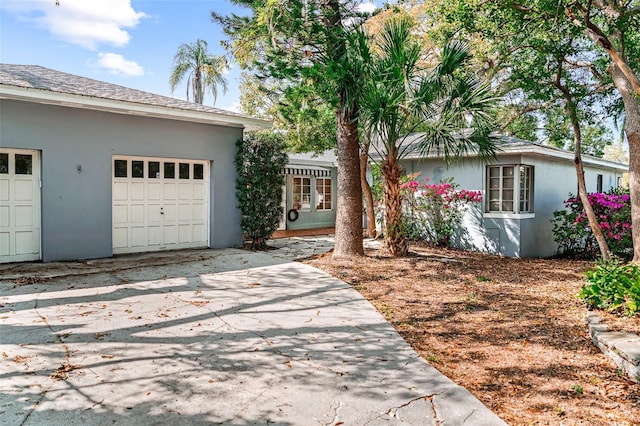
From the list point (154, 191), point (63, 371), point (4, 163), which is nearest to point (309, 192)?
point (154, 191)

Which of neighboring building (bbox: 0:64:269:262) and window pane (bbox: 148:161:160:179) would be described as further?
window pane (bbox: 148:161:160:179)

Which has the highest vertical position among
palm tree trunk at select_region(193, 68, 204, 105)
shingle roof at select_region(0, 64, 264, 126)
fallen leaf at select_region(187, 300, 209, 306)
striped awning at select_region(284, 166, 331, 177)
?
palm tree trunk at select_region(193, 68, 204, 105)

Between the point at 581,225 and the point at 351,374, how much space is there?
1053 cm

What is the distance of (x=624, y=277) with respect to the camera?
5590 millimetres

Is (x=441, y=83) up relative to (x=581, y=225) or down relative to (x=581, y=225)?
up

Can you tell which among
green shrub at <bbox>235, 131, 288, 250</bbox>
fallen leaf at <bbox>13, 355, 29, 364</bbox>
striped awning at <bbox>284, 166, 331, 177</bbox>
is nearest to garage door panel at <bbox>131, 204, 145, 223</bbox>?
green shrub at <bbox>235, 131, 288, 250</bbox>

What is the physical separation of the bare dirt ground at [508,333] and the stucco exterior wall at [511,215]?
242 centimetres

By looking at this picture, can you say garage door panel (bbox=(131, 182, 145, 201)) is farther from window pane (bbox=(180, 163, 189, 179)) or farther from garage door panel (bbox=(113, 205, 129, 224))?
window pane (bbox=(180, 163, 189, 179))

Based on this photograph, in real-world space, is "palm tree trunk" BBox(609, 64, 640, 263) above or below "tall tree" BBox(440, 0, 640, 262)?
below

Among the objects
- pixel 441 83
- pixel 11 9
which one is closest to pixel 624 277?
pixel 441 83

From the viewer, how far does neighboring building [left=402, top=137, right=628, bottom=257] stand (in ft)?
39.2

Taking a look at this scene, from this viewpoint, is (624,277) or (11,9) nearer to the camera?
(624,277)

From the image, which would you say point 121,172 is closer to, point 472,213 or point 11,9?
point 11,9

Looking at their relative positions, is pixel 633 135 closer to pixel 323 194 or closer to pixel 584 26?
pixel 584 26
